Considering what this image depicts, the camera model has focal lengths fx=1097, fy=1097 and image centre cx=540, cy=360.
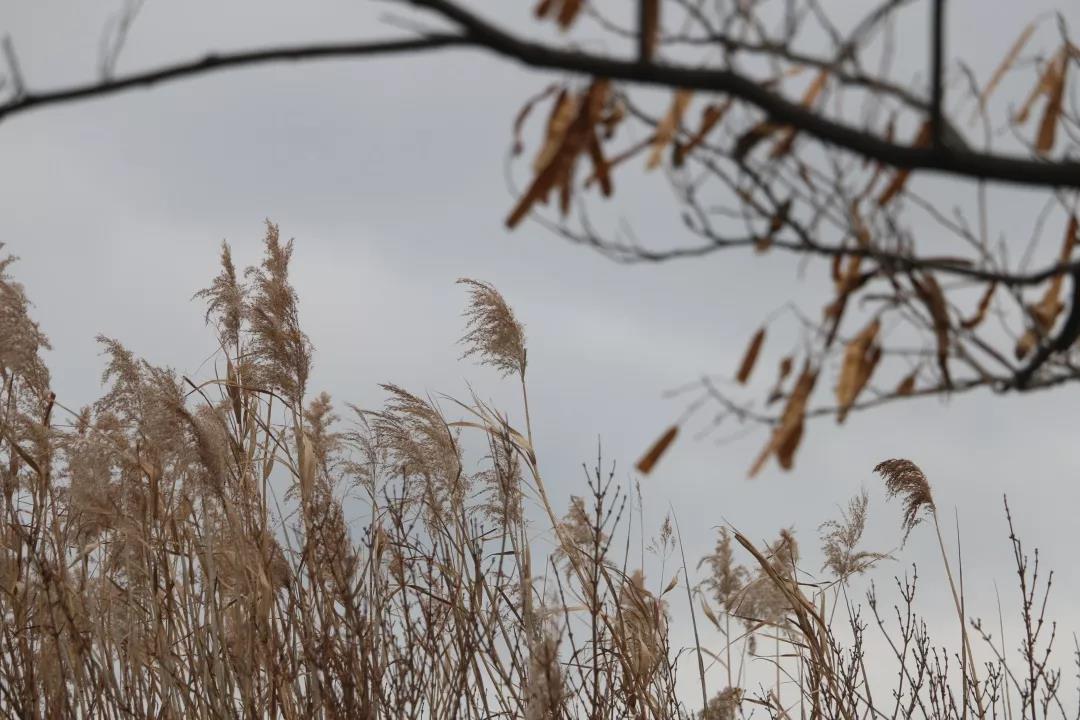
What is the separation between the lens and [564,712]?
338 cm

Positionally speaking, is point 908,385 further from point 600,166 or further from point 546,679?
point 546,679

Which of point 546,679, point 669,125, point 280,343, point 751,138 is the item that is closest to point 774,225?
point 751,138

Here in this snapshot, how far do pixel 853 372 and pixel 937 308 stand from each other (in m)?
0.17

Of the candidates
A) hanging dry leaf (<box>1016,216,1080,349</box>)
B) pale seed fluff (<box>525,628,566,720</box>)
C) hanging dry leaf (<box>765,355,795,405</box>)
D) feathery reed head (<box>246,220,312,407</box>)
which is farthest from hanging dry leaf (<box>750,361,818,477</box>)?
feathery reed head (<box>246,220,312,407</box>)

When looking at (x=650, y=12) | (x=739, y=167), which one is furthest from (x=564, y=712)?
(x=650, y=12)

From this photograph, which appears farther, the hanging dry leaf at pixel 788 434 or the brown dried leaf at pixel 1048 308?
the brown dried leaf at pixel 1048 308

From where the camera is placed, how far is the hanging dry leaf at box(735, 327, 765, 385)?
4.68 feet

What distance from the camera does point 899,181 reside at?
1.50 metres

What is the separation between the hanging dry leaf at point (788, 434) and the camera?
1.35 m

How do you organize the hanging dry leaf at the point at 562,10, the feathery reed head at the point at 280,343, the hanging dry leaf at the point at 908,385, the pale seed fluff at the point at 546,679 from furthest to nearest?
the feathery reed head at the point at 280,343 < the pale seed fluff at the point at 546,679 < the hanging dry leaf at the point at 908,385 < the hanging dry leaf at the point at 562,10

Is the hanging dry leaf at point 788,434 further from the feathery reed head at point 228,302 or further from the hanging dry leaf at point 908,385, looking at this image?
the feathery reed head at point 228,302

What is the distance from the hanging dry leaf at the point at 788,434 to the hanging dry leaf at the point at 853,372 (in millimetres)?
61

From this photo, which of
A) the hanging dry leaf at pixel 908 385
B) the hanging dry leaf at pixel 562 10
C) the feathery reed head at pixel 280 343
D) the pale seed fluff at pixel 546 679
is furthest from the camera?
the feathery reed head at pixel 280 343

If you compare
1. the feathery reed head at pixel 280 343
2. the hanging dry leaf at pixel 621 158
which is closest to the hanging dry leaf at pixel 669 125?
the hanging dry leaf at pixel 621 158
